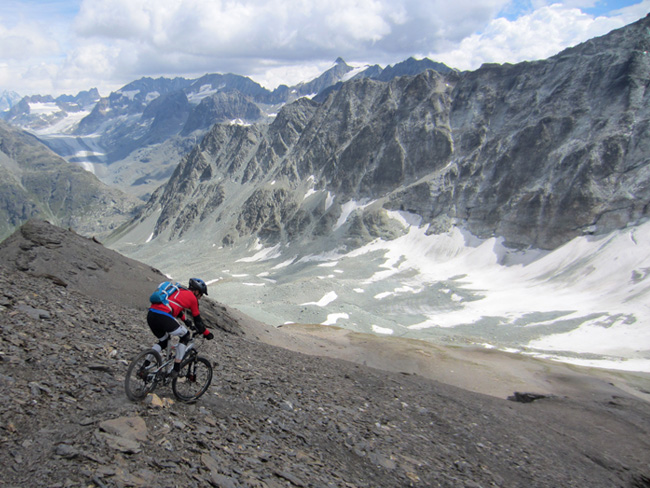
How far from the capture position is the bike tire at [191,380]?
411 inches

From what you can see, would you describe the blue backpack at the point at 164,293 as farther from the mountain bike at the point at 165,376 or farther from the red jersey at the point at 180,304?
the mountain bike at the point at 165,376

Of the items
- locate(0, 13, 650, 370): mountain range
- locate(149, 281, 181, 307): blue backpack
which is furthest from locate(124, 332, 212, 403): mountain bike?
locate(0, 13, 650, 370): mountain range

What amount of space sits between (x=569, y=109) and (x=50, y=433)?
130786mm

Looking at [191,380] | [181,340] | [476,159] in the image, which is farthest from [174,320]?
[476,159]

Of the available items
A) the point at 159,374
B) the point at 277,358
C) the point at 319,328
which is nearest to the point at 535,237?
the point at 319,328

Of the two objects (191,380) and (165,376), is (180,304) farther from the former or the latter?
(191,380)

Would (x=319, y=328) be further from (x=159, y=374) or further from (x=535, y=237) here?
(x=535, y=237)

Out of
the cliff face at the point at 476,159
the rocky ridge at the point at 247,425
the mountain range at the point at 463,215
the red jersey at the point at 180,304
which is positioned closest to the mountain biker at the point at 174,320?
the red jersey at the point at 180,304

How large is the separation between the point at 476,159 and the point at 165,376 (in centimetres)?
13020

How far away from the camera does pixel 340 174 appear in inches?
6176

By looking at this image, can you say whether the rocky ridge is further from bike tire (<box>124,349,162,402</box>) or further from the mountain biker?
the mountain biker

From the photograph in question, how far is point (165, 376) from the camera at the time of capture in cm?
1022

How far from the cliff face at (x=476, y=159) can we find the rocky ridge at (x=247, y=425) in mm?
89368

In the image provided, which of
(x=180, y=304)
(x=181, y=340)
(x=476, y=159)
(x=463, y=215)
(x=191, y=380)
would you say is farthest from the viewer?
A: (x=476, y=159)
